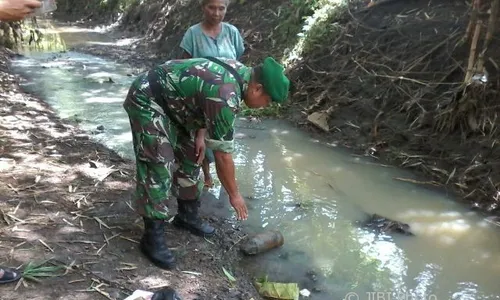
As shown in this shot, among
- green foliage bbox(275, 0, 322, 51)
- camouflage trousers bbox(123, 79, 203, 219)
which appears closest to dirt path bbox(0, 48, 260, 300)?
camouflage trousers bbox(123, 79, 203, 219)

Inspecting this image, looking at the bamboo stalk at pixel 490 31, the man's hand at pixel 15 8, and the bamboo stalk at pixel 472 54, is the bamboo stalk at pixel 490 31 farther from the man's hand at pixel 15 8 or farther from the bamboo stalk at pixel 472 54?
the man's hand at pixel 15 8

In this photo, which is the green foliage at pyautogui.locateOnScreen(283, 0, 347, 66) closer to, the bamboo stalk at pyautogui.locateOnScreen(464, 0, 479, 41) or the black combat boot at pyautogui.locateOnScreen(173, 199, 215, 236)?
the bamboo stalk at pyautogui.locateOnScreen(464, 0, 479, 41)

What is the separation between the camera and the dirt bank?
5.14 m

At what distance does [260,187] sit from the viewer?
4.90 m

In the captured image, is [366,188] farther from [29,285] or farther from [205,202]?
[29,285]

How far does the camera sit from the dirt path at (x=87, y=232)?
9.65 feet

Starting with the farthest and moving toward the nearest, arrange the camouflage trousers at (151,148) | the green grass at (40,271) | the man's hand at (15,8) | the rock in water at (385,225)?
the rock in water at (385,225) < the camouflage trousers at (151,148) < the green grass at (40,271) < the man's hand at (15,8)

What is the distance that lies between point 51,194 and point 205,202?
1290 mm

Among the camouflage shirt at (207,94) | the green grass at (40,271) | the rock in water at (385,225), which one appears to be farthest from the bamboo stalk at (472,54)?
the green grass at (40,271)

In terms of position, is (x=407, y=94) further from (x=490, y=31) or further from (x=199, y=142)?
(x=199, y=142)

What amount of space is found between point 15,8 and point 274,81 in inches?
49.6

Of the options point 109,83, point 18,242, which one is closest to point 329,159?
point 18,242

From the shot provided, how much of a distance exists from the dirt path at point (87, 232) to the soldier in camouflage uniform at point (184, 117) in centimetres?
22

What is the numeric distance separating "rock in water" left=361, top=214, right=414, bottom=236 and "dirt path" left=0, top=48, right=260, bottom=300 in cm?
117
